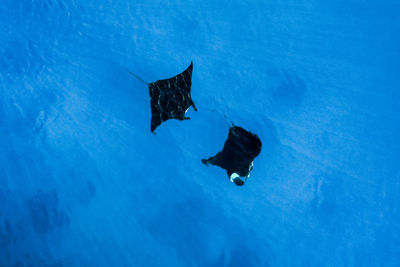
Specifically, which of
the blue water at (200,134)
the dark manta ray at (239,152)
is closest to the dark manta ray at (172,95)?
the blue water at (200,134)

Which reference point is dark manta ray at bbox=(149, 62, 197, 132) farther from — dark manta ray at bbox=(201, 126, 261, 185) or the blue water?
dark manta ray at bbox=(201, 126, 261, 185)

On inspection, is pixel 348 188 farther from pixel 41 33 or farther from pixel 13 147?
pixel 13 147

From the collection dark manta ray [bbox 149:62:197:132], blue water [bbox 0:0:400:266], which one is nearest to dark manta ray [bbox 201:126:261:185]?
blue water [bbox 0:0:400:266]

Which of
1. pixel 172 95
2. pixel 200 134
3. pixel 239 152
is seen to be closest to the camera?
pixel 239 152

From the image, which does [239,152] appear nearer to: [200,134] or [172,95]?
[200,134]

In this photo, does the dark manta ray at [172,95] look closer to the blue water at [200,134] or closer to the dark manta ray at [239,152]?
the blue water at [200,134]

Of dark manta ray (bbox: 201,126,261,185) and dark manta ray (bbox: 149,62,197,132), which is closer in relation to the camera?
dark manta ray (bbox: 201,126,261,185)

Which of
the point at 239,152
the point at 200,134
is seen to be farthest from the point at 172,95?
the point at 239,152

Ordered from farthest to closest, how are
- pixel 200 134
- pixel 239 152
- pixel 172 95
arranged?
pixel 200 134
pixel 172 95
pixel 239 152
